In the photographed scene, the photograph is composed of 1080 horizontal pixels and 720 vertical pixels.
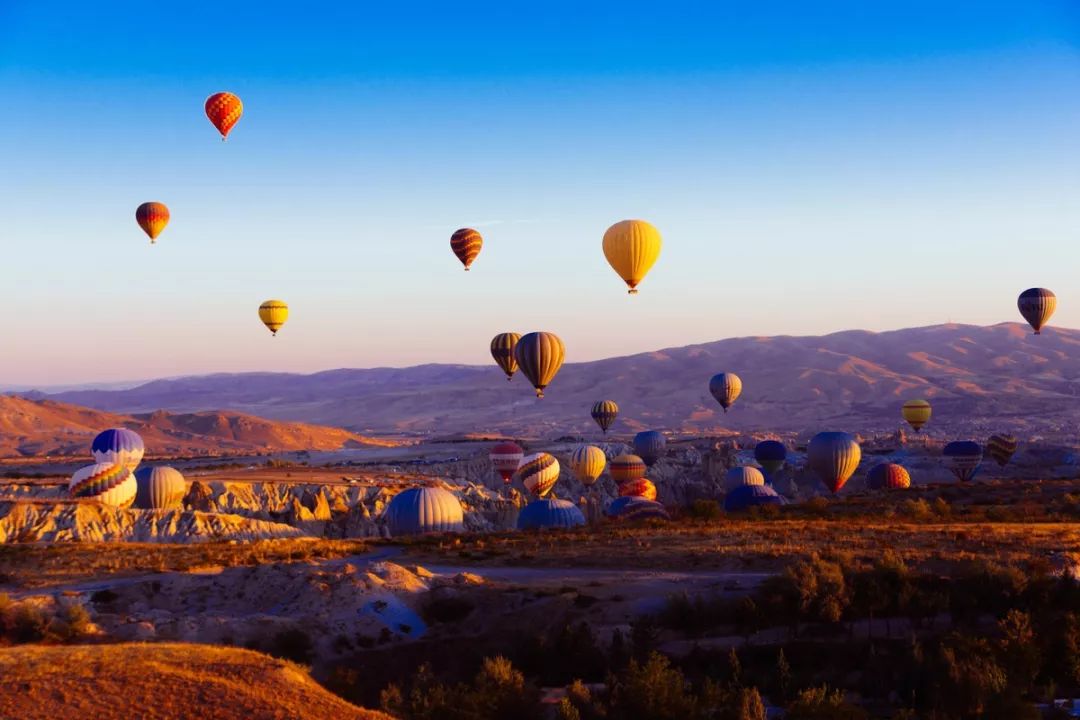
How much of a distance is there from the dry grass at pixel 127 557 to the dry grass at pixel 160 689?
13735mm

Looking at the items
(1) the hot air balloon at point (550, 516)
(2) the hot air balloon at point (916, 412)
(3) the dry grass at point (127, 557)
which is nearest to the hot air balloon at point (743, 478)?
(1) the hot air balloon at point (550, 516)

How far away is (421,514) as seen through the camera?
138ft

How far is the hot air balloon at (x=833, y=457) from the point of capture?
57781 millimetres

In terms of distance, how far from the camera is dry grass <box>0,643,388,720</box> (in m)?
14.8

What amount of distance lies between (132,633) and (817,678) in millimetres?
14390

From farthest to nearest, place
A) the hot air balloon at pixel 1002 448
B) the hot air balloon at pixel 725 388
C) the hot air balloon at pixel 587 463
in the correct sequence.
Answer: the hot air balloon at pixel 725 388 → the hot air balloon at pixel 1002 448 → the hot air balloon at pixel 587 463

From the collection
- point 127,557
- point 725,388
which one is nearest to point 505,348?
point 725,388

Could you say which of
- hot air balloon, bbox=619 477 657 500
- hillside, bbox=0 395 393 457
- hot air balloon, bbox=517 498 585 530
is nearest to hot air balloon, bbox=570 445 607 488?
hot air balloon, bbox=619 477 657 500

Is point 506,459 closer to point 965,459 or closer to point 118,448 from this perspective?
point 118,448

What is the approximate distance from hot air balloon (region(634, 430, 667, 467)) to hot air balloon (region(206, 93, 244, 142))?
4337 cm

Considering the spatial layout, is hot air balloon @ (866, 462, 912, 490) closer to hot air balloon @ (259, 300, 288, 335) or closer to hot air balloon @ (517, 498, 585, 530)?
hot air balloon @ (517, 498, 585, 530)

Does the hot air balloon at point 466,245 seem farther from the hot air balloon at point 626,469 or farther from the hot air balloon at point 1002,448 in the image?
the hot air balloon at point 1002,448

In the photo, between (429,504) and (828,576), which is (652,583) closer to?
(828,576)

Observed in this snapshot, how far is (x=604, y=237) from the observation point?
182ft
